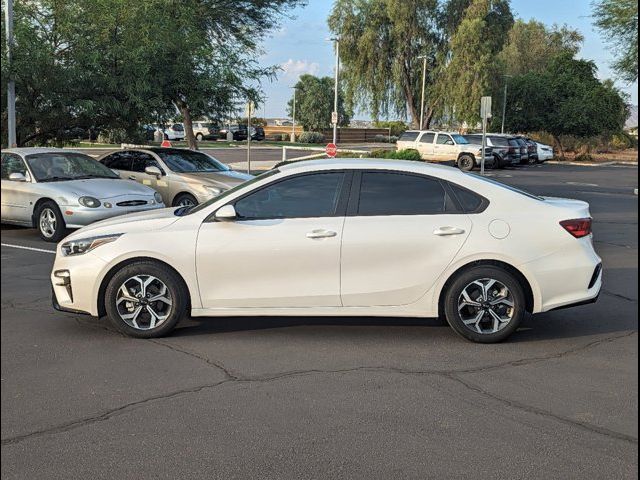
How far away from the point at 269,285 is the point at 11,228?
8.36m

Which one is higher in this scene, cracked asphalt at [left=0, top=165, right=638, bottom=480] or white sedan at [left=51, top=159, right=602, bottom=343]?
white sedan at [left=51, top=159, right=602, bottom=343]

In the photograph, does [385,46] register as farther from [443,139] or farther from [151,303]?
[151,303]

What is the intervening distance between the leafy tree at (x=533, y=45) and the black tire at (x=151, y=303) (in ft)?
224

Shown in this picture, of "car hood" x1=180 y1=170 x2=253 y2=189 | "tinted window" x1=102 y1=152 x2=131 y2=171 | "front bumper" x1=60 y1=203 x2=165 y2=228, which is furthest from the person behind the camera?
"tinted window" x1=102 y1=152 x2=131 y2=171

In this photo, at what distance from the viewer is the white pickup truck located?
1312 inches

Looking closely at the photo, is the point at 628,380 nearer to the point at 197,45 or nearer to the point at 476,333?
the point at 476,333

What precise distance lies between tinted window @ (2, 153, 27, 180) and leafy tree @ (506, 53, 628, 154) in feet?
143

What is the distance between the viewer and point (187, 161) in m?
14.5

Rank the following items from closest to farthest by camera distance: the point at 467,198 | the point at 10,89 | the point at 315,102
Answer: the point at 467,198
the point at 10,89
the point at 315,102

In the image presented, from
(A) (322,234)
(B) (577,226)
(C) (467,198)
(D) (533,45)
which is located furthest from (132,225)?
(D) (533,45)

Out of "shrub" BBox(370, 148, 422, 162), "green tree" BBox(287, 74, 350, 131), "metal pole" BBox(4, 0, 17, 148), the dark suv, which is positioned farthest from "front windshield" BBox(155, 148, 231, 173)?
"green tree" BBox(287, 74, 350, 131)

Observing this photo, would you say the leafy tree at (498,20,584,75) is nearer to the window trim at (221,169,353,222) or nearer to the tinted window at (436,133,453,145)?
the tinted window at (436,133,453,145)

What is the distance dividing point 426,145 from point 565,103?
20.0 metres

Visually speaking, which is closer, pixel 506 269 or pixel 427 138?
pixel 506 269
